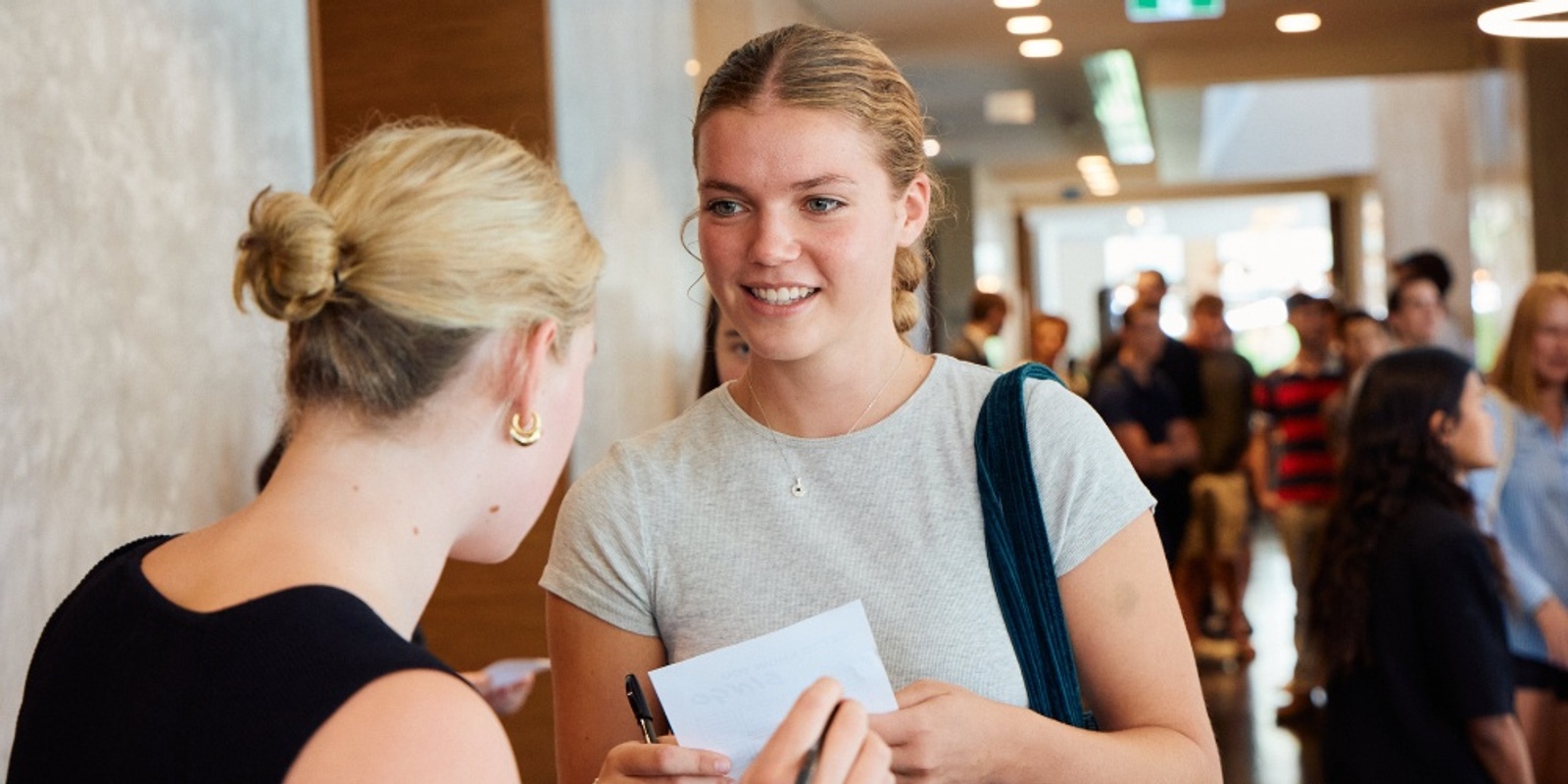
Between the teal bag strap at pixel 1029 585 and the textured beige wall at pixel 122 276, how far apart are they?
0.88m

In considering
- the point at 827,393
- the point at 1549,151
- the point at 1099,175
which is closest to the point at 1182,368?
the point at 1549,151

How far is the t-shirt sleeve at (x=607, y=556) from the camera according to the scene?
1693 mm

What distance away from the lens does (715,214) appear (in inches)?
68.1

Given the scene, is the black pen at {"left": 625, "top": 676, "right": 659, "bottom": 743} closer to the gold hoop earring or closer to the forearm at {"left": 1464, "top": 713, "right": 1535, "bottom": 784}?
the gold hoop earring

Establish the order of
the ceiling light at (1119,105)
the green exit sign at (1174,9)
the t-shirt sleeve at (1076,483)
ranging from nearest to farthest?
the t-shirt sleeve at (1076,483), the green exit sign at (1174,9), the ceiling light at (1119,105)

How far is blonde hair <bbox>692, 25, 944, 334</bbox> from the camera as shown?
67.2 inches

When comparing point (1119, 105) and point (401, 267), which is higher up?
point (1119, 105)

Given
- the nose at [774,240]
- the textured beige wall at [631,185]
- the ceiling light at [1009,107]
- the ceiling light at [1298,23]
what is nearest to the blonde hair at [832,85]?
the nose at [774,240]

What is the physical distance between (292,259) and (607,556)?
54cm

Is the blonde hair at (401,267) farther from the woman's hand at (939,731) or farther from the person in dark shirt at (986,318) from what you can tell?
the person in dark shirt at (986,318)

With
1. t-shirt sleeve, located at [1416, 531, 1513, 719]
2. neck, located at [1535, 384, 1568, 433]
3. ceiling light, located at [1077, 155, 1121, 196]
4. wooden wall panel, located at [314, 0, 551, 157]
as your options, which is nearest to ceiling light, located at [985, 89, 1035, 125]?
ceiling light, located at [1077, 155, 1121, 196]

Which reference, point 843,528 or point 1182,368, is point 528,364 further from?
point 1182,368

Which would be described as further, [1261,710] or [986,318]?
[986,318]

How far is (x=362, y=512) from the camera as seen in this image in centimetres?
124
